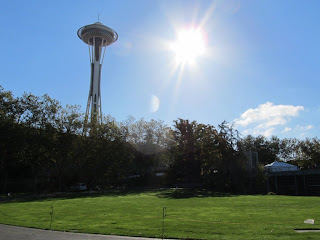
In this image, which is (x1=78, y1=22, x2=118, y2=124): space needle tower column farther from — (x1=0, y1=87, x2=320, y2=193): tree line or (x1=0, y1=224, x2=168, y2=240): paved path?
(x1=0, y1=224, x2=168, y2=240): paved path

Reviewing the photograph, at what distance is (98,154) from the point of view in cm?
5494

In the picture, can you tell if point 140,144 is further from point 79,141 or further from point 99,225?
point 99,225

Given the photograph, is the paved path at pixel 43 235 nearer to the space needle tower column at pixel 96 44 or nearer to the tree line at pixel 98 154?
the tree line at pixel 98 154

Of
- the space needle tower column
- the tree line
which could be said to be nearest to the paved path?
the tree line

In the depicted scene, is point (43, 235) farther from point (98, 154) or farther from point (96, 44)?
point (96, 44)

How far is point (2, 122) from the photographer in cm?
4797

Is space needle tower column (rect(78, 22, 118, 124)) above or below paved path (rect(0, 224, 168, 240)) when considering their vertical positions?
above

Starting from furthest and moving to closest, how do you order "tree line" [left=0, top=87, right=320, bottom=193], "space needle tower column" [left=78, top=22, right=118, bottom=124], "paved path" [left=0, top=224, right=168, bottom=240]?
"space needle tower column" [left=78, top=22, right=118, bottom=124] < "tree line" [left=0, top=87, right=320, bottom=193] < "paved path" [left=0, top=224, right=168, bottom=240]

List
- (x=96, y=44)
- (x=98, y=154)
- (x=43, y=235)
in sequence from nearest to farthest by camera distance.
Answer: (x=43, y=235)
(x=98, y=154)
(x=96, y=44)

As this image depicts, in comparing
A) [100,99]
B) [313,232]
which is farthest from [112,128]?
[313,232]

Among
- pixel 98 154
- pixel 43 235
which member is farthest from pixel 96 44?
pixel 43 235

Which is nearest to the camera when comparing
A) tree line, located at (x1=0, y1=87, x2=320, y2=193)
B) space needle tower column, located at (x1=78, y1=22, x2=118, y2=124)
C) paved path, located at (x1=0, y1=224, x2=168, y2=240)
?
paved path, located at (x1=0, y1=224, x2=168, y2=240)

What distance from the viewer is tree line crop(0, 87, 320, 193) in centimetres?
4947

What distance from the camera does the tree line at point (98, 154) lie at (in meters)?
49.5
